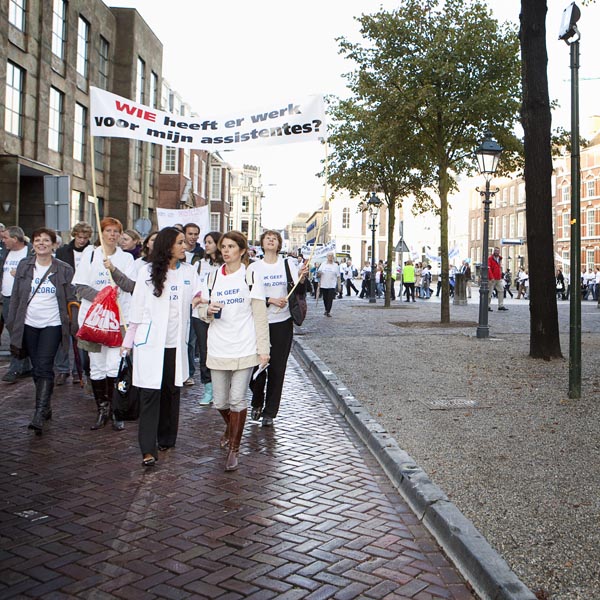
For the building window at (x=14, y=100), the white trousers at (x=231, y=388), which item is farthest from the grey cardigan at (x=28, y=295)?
the building window at (x=14, y=100)

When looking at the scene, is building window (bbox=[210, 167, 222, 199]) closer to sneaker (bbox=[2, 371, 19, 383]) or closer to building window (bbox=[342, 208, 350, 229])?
building window (bbox=[342, 208, 350, 229])

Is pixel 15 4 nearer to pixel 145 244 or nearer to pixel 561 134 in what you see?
pixel 561 134

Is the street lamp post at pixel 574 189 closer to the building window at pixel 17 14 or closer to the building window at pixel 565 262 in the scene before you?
the building window at pixel 17 14

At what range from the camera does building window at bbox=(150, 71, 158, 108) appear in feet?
118

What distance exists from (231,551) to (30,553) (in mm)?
Answer: 1068

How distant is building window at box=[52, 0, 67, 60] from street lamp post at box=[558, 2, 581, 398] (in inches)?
807

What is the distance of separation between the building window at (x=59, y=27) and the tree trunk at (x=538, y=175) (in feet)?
59.7

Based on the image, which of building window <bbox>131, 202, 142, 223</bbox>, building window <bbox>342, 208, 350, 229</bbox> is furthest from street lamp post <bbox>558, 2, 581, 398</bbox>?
building window <bbox>342, 208, 350, 229</bbox>

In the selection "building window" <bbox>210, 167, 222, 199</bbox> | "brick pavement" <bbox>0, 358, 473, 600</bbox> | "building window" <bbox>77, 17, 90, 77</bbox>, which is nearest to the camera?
"brick pavement" <bbox>0, 358, 473, 600</bbox>

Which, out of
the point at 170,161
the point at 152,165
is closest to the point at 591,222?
the point at 170,161

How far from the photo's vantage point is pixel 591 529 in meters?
4.14

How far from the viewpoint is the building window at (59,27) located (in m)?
24.7

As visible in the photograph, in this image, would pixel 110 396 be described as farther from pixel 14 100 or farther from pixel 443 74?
pixel 14 100

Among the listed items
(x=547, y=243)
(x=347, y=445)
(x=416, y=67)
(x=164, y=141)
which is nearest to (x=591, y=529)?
(x=347, y=445)
